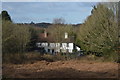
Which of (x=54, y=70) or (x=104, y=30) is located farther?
(x=104, y=30)

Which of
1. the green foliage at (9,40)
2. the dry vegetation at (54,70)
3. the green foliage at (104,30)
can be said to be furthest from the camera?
the green foliage at (104,30)

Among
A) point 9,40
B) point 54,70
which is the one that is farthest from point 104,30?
point 54,70

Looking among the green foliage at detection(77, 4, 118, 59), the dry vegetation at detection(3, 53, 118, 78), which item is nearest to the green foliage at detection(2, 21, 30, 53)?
the dry vegetation at detection(3, 53, 118, 78)

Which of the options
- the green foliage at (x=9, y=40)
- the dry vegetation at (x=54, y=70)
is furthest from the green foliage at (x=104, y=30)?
the green foliage at (x=9, y=40)

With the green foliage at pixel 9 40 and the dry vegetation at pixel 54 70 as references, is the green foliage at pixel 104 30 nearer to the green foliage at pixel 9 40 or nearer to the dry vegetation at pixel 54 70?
the dry vegetation at pixel 54 70

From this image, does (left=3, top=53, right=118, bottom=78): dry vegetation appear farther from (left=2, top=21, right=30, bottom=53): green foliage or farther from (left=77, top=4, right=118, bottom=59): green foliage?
(left=77, top=4, right=118, bottom=59): green foliage

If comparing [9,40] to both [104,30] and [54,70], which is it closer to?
[54,70]

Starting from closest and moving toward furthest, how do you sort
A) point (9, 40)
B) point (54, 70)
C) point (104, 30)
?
1. point (54, 70)
2. point (9, 40)
3. point (104, 30)

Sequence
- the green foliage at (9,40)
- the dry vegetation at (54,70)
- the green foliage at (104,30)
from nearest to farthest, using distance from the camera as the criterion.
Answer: the dry vegetation at (54,70) < the green foliage at (9,40) < the green foliage at (104,30)

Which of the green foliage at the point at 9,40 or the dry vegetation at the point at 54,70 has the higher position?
the green foliage at the point at 9,40

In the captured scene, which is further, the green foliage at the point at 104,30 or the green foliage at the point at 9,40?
the green foliage at the point at 104,30

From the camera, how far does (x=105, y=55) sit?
2420cm

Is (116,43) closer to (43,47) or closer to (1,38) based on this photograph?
(1,38)

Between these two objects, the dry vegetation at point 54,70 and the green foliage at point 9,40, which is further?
the green foliage at point 9,40
